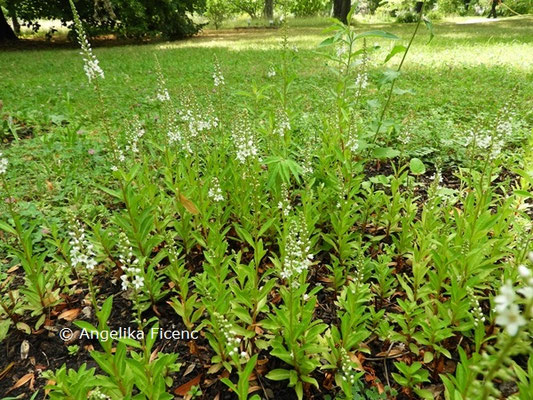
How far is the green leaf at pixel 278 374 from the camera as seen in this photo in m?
2.36

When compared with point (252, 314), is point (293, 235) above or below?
above

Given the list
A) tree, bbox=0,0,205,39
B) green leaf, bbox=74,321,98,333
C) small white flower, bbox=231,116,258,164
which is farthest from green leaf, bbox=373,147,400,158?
tree, bbox=0,0,205,39

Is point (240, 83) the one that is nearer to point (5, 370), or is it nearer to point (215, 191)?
point (215, 191)

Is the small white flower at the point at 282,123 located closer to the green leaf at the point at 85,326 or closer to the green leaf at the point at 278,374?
the green leaf at the point at 278,374

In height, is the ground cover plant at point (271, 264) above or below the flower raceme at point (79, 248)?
below

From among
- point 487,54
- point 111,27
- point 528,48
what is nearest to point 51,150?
point 487,54

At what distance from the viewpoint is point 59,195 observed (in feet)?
15.0

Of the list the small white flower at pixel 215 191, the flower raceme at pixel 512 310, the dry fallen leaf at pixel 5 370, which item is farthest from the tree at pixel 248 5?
the flower raceme at pixel 512 310

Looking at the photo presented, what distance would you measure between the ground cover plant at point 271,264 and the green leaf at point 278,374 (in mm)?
71

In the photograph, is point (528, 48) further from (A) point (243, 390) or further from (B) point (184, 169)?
(A) point (243, 390)

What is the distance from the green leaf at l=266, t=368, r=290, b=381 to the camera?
236 centimetres

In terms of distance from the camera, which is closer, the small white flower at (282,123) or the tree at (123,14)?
the small white flower at (282,123)

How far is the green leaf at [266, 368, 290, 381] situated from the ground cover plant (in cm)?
7

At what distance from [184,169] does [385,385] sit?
2.56 meters
